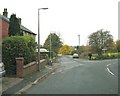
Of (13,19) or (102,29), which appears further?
(102,29)

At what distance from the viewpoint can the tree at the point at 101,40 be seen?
9444cm

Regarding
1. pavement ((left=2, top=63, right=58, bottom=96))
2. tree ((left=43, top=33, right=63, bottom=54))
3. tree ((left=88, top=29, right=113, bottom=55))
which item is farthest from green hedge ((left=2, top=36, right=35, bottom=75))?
tree ((left=43, top=33, right=63, bottom=54))

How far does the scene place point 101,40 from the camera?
3807 inches

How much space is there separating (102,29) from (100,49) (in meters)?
11.2

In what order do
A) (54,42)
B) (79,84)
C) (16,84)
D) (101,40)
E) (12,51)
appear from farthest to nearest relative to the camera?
(54,42) → (101,40) → (12,51) → (79,84) → (16,84)

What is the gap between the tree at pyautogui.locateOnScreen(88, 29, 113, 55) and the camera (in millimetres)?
94438

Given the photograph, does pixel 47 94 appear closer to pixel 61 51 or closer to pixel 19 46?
pixel 19 46

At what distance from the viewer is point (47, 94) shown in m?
14.9

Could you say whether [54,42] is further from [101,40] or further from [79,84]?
[79,84]

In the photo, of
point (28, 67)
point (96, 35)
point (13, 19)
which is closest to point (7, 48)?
point (28, 67)

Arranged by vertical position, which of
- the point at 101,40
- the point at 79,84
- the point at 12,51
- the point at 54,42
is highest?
the point at 54,42

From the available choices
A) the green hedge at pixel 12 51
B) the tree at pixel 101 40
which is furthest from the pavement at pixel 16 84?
the tree at pixel 101 40

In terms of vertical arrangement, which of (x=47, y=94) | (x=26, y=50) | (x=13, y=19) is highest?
(x=13, y=19)

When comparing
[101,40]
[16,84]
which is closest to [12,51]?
[16,84]
